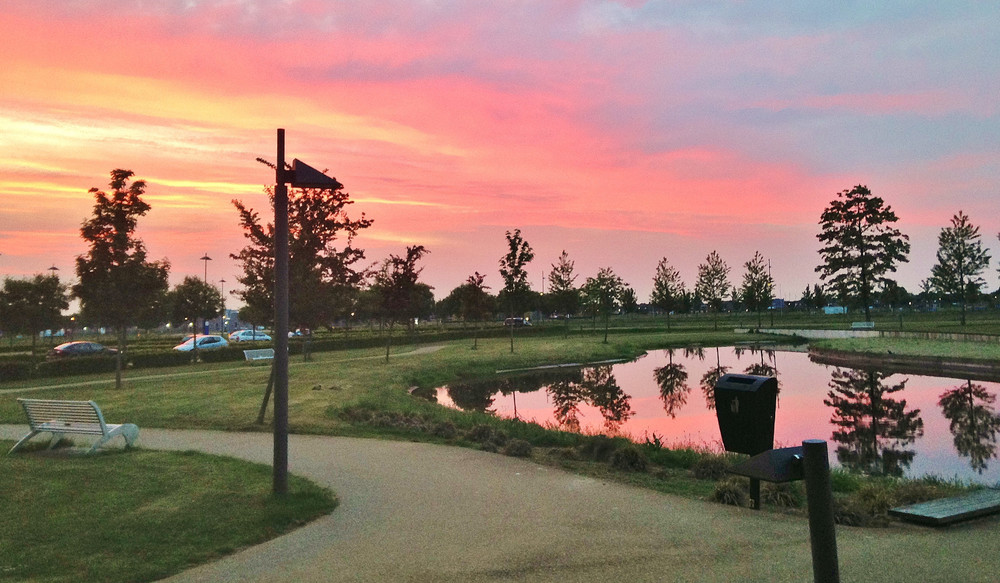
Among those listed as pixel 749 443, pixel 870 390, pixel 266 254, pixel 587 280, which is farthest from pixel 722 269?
pixel 749 443

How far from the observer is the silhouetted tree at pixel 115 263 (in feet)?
65.1

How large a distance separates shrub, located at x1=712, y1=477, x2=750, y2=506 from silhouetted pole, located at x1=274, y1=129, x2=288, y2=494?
4543 mm

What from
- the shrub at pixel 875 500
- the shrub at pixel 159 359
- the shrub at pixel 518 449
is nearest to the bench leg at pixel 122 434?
the shrub at pixel 518 449

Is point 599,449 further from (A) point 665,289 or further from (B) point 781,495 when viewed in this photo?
(A) point 665,289

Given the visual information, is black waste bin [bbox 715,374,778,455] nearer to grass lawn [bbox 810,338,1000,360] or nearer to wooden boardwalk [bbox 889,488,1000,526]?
wooden boardwalk [bbox 889,488,1000,526]

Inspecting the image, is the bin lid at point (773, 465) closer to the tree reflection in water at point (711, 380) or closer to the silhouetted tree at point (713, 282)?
the tree reflection in water at point (711, 380)

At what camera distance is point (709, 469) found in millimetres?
8617

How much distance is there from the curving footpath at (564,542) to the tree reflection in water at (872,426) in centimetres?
605

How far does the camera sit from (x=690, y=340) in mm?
47500

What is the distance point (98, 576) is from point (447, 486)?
145 inches

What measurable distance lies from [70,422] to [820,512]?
1053 centimetres

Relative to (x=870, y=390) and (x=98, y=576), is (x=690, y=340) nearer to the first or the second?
(x=870, y=390)

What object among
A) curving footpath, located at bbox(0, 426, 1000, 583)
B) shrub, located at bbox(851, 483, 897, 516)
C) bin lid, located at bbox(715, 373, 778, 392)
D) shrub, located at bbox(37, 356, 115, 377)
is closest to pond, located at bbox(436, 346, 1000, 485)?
shrub, located at bbox(851, 483, 897, 516)

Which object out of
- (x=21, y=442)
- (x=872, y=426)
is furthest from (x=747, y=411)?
(x=872, y=426)
